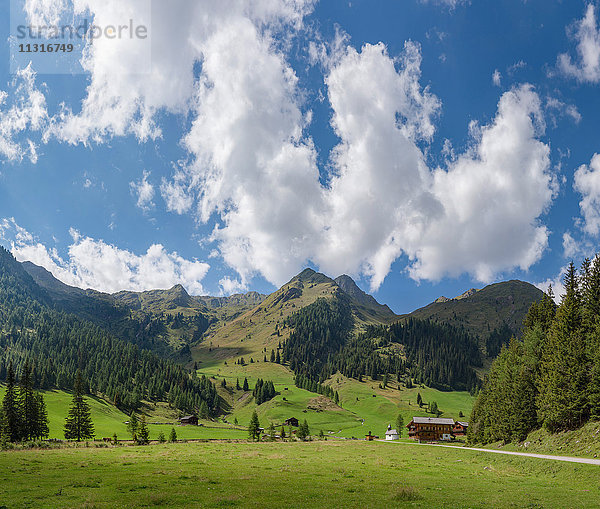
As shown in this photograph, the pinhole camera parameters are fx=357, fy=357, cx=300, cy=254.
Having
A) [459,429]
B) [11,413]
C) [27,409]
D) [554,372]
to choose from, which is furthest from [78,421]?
[459,429]

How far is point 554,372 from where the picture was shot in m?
59.4

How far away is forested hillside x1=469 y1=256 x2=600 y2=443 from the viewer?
179ft

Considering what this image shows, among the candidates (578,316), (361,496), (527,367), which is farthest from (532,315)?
(361,496)

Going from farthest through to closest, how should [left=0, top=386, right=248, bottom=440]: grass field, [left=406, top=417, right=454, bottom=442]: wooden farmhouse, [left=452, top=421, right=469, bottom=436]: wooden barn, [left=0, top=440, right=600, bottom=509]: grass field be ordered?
[left=452, top=421, right=469, bottom=436]: wooden barn → [left=406, top=417, right=454, bottom=442]: wooden farmhouse → [left=0, top=386, right=248, bottom=440]: grass field → [left=0, top=440, right=600, bottom=509]: grass field

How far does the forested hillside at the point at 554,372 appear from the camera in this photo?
179ft

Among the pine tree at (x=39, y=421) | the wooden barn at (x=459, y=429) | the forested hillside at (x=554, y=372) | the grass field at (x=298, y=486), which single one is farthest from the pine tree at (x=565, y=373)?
the wooden barn at (x=459, y=429)

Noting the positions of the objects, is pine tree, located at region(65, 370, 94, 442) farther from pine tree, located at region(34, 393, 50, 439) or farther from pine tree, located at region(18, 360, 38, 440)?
pine tree, located at region(18, 360, 38, 440)

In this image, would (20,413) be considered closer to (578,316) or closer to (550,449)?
(550,449)

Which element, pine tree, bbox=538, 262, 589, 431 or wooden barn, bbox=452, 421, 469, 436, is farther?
wooden barn, bbox=452, 421, 469, 436

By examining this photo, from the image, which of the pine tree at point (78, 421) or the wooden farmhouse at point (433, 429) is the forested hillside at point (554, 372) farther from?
the pine tree at point (78, 421)

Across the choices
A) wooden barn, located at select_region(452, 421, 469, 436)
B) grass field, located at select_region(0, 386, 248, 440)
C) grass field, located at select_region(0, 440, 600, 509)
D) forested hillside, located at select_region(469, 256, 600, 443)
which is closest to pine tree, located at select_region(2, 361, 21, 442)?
grass field, located at select_region(0, 386, 248, 440)

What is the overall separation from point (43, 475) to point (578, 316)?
80966 mm

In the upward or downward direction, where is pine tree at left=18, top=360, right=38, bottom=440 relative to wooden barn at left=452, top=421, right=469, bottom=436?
upward

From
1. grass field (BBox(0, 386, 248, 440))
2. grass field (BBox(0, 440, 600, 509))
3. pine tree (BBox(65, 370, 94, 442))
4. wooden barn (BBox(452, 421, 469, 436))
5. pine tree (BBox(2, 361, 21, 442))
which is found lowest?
wooden barn (BBox(452, 421, 469, 436))
